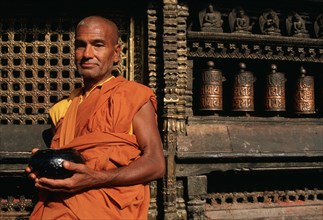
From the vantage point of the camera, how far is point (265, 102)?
3803 mm

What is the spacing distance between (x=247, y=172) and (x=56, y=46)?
7.24 feet

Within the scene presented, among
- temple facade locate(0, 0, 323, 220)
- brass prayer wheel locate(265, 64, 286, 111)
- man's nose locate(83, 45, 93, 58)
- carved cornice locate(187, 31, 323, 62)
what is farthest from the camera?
brass prayer wheel locate(265, 64, 286, 111)

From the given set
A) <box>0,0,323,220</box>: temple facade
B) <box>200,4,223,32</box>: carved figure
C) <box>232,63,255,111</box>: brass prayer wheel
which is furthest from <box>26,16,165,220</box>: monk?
<box>232,63,255,111</box>: brass prayer wheel

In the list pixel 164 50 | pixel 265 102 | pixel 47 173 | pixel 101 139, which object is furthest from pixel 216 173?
pixel 47 173

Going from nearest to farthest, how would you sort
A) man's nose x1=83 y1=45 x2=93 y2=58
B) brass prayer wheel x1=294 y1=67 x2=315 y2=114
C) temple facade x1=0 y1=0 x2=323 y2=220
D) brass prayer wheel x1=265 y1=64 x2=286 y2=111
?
man's nose x1=83 y1=45 x2=93 y2=58
temple facade x1=0 y1=0 x2=323 y2=220
brass prayer wheel x1=265 y1=64 x2=286 y2=111
brass prayer wheel x1=294 y1=67 x2=315 y2=114

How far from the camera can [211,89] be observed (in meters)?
3.59

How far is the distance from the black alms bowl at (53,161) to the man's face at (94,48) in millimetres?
585

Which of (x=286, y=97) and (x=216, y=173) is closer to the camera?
(x=216, y=173)

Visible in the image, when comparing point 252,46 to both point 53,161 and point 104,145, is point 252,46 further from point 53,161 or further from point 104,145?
point 53,161

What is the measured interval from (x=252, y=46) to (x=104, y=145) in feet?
6.90

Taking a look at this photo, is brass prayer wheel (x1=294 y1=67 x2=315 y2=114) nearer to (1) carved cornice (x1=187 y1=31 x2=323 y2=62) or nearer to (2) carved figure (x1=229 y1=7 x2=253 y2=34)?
(1) carved cornice (x1=187 y1=31 x2=323 y2=62)

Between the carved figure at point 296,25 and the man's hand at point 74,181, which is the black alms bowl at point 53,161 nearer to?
the man's hand at point 74,181

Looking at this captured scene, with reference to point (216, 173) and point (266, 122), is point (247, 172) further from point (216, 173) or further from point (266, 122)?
point (266, 122)

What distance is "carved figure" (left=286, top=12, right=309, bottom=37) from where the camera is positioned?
151 inches
